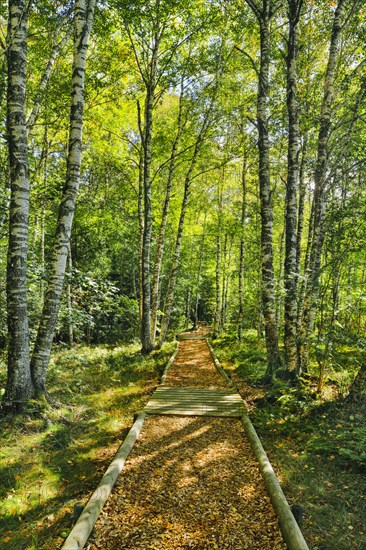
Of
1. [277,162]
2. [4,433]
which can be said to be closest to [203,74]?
[277,162]

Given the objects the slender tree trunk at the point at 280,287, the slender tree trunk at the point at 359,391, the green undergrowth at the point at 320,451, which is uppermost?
the slender tree trunk at the point at 280,287

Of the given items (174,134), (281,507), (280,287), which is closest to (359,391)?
(280,287)

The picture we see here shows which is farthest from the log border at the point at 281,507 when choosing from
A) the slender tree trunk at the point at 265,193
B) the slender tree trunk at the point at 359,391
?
the slender tree trunk at the point at 265,193

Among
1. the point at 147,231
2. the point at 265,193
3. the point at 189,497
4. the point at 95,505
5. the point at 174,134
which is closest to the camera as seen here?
the point at 95,505

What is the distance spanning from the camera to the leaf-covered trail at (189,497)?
3.22 metres

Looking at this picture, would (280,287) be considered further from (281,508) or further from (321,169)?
(281,508)

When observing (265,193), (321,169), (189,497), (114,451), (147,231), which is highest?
(321,169)

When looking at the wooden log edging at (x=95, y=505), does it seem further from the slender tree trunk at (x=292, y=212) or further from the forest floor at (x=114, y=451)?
the slender tree trunk at (x=292, y=212)

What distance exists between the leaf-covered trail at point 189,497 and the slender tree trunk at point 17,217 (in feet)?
8.02

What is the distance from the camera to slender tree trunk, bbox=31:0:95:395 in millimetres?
6043

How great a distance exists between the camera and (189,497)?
391 centimetres

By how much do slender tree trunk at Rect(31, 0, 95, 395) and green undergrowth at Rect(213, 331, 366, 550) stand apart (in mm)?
4490

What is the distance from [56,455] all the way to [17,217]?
400cm

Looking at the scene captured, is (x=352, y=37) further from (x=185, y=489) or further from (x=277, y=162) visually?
(x=185, y=489)
